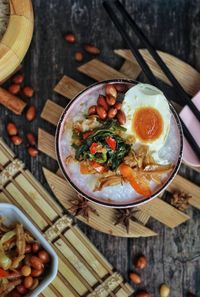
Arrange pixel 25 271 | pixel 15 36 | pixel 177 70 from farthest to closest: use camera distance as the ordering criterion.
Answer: pixel 177 70, pixel 25 271, pixel 15 36

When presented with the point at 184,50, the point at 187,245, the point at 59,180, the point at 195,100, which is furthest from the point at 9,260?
the point at 184,50

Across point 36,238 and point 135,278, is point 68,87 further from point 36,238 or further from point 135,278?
point 135,278

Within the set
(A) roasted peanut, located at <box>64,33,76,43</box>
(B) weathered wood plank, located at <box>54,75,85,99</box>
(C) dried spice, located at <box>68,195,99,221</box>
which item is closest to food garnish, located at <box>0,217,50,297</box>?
(C) dried spice, located at <box>68,195,99,221</box>

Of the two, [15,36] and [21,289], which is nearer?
[15,36]

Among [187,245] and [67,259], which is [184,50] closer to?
[187,245]

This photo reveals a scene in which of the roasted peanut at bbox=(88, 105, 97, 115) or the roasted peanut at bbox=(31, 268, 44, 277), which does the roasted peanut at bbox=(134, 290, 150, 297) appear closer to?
the roasted peanut at bbox=(31, 268, 44, 277)

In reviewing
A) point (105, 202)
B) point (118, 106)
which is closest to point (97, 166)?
point (105, 202)
